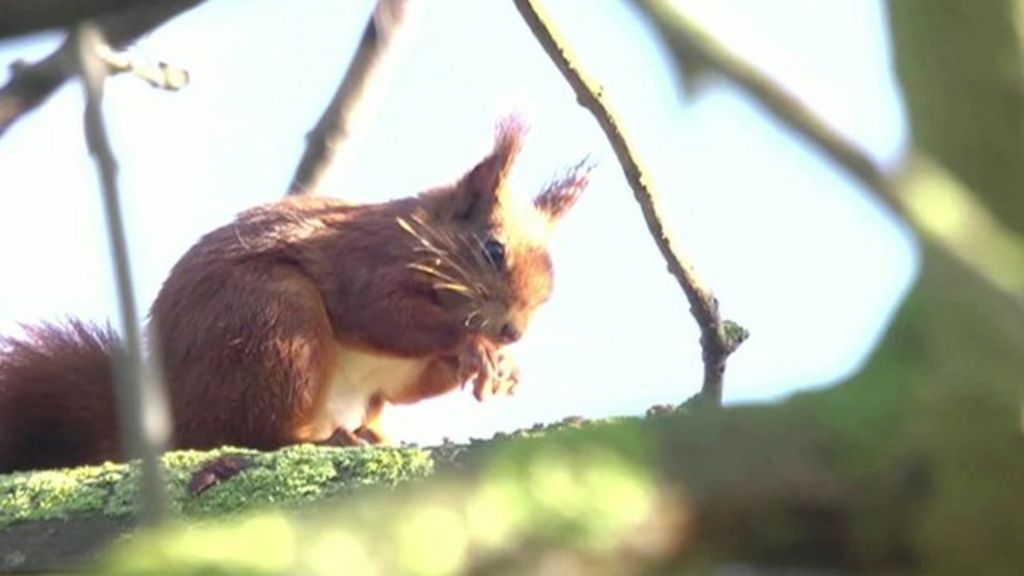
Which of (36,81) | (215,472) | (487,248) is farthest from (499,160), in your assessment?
(36,81)

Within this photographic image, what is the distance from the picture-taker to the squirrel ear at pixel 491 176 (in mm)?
4227

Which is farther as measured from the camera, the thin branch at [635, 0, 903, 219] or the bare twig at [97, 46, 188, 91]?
the bare twig at [97, 46, 188, 91]

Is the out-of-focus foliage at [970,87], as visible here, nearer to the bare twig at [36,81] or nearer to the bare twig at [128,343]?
the bare twig at [128,343]

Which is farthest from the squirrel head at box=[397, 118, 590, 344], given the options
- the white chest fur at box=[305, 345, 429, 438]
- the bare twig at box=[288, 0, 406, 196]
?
the bare twig at box=[288, 0, 406, 196]

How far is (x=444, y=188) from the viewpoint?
174 inches

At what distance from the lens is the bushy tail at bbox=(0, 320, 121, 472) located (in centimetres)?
347

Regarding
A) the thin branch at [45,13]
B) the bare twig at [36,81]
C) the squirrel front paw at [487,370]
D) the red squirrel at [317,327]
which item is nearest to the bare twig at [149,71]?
the bare twig at [36,81]

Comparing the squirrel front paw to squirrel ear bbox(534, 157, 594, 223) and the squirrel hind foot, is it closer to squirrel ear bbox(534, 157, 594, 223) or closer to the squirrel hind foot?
squirrel ear bbox(534, 157, 594, 223)

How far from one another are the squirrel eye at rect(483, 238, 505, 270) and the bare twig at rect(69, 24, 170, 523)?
132 inches

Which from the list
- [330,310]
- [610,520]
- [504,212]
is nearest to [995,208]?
[610,520]

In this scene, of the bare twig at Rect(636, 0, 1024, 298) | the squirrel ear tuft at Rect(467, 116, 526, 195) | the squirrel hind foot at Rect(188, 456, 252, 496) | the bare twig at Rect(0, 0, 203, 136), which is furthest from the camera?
the squirrel ear tuft at Rect(467, 116, 526, 195)

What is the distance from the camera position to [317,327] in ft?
12.2

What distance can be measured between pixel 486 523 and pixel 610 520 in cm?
4

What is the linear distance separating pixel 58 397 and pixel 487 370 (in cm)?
79
